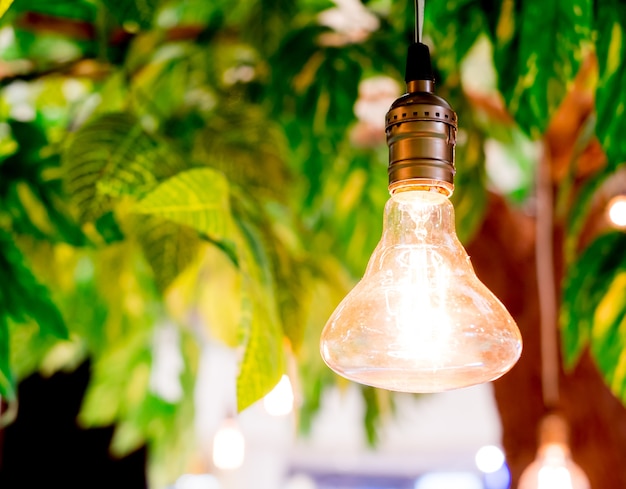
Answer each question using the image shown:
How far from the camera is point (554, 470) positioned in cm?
103

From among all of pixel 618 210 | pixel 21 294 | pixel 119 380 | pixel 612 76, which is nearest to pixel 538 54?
pixel 612 76

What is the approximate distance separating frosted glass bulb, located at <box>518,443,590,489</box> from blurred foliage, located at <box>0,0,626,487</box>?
27 cm

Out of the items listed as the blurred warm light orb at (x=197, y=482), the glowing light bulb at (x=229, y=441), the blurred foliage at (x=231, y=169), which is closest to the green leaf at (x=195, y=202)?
the blurred foliage at (x=231, y=169)

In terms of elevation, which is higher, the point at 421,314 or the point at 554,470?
the point at 421,314

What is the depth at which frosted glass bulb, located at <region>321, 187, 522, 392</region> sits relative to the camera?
411 millimetres

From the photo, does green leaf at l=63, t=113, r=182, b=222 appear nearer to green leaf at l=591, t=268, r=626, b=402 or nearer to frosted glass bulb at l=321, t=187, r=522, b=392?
frosted glass bulb at l=321, t=187, r=522, b=392

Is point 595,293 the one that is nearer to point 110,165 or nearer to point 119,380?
point 110,165

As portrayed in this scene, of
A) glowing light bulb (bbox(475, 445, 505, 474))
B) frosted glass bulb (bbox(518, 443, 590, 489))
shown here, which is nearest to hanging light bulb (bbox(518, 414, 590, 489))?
frosted glass bulb (bbox(518, 443, 590, 489))

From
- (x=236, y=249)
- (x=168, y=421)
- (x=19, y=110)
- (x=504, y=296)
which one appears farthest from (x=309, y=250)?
(x=236, y=249)

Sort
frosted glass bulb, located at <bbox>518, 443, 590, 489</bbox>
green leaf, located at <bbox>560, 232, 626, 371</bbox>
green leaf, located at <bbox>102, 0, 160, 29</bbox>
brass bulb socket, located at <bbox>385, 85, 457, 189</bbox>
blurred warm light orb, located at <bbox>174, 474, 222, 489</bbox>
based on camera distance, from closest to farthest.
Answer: brass bulb socket, located at <bbox>385, 85, 457, 189</bbox> < green leaf, located at <bbox>102, 0, 160, 29</bbox> < green leaf, located at <bbox>560, 232, 626, 371</bbox> < frosted glass bulb, located at <bbox>518, 443, 590, 489</bbox> < blurred warm light orb, located at <bbox>174, 474, 222, 489</bbox>

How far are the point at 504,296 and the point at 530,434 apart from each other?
24cm

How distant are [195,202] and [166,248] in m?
0.13

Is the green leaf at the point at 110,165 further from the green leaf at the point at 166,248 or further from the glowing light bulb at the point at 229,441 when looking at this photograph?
the glowing light bulb at the point at 229,441

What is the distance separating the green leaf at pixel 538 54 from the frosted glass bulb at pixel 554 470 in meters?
0.66
